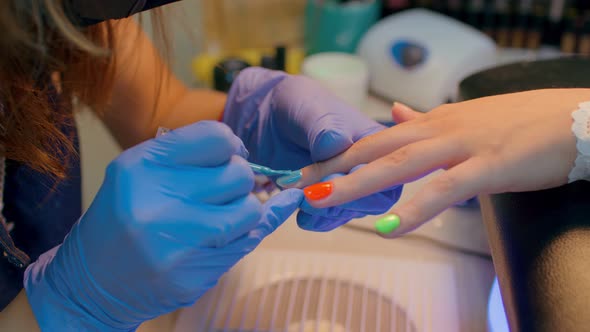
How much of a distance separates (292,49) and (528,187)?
86 cm

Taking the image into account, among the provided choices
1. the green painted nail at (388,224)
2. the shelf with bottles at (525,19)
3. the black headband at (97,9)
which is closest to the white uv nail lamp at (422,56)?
the shelf with bottles at (525,19)

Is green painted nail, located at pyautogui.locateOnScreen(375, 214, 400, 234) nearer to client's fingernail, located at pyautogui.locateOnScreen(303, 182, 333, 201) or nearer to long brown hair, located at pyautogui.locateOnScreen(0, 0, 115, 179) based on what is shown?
client's fingernail, located at pyautogui.locateOnScreen(303, 182, 333, 201)

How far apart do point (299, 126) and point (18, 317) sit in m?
0.37

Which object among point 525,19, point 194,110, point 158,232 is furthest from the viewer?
point 525,19

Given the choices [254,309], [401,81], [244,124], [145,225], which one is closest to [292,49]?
[401,81]

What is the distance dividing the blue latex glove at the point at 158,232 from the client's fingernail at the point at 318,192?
6cm

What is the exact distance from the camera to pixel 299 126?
0.63m

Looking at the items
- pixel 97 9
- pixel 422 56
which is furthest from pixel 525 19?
pixel 97 9

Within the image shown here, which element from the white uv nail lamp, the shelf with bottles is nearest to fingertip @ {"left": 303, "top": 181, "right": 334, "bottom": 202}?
the white uv nail lamp

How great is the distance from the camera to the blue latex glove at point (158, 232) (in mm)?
434

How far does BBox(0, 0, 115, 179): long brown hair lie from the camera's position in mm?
414

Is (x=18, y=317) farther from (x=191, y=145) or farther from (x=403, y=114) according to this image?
(x=403, y=114)

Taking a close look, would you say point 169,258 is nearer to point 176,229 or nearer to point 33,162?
point 176,229

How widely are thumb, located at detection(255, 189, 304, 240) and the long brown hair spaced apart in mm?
211
